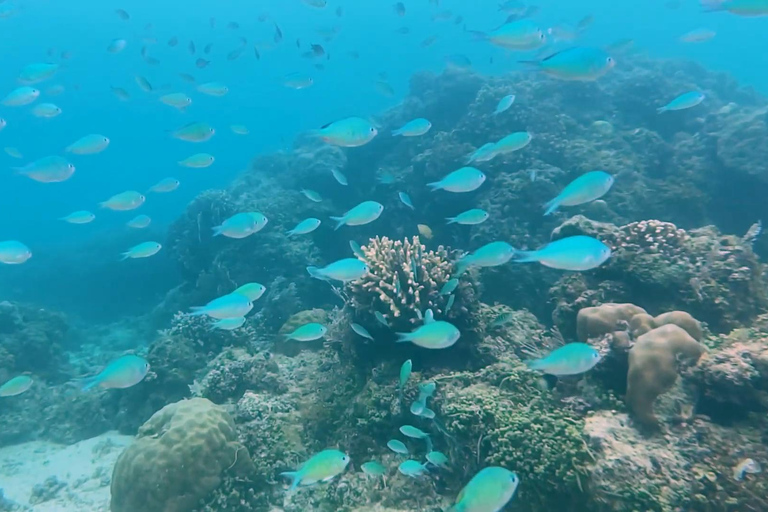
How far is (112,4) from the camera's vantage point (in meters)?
62.2

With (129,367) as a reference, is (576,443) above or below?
below

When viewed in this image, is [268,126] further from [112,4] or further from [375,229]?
[375,229]

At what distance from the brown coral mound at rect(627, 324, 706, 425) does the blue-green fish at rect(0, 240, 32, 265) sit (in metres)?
7.96

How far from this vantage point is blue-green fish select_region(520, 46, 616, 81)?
195 inches

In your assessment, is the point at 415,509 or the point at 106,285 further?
the point at 106,285

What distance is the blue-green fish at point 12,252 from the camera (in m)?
6.50

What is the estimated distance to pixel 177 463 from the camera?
5496 millimetres

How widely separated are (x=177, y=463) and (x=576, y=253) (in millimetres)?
5261

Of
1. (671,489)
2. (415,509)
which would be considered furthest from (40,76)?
(671,489)

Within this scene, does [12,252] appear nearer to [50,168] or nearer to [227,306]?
[50,168]

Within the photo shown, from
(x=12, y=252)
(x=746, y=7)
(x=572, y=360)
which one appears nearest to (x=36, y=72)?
(x=12, y=252)

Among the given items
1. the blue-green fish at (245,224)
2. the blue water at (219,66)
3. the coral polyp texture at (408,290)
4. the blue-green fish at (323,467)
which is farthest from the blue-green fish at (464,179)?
the blue water at (219,66)

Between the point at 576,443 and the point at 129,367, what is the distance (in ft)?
16.8

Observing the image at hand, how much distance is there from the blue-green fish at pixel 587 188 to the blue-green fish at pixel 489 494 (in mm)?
2907
